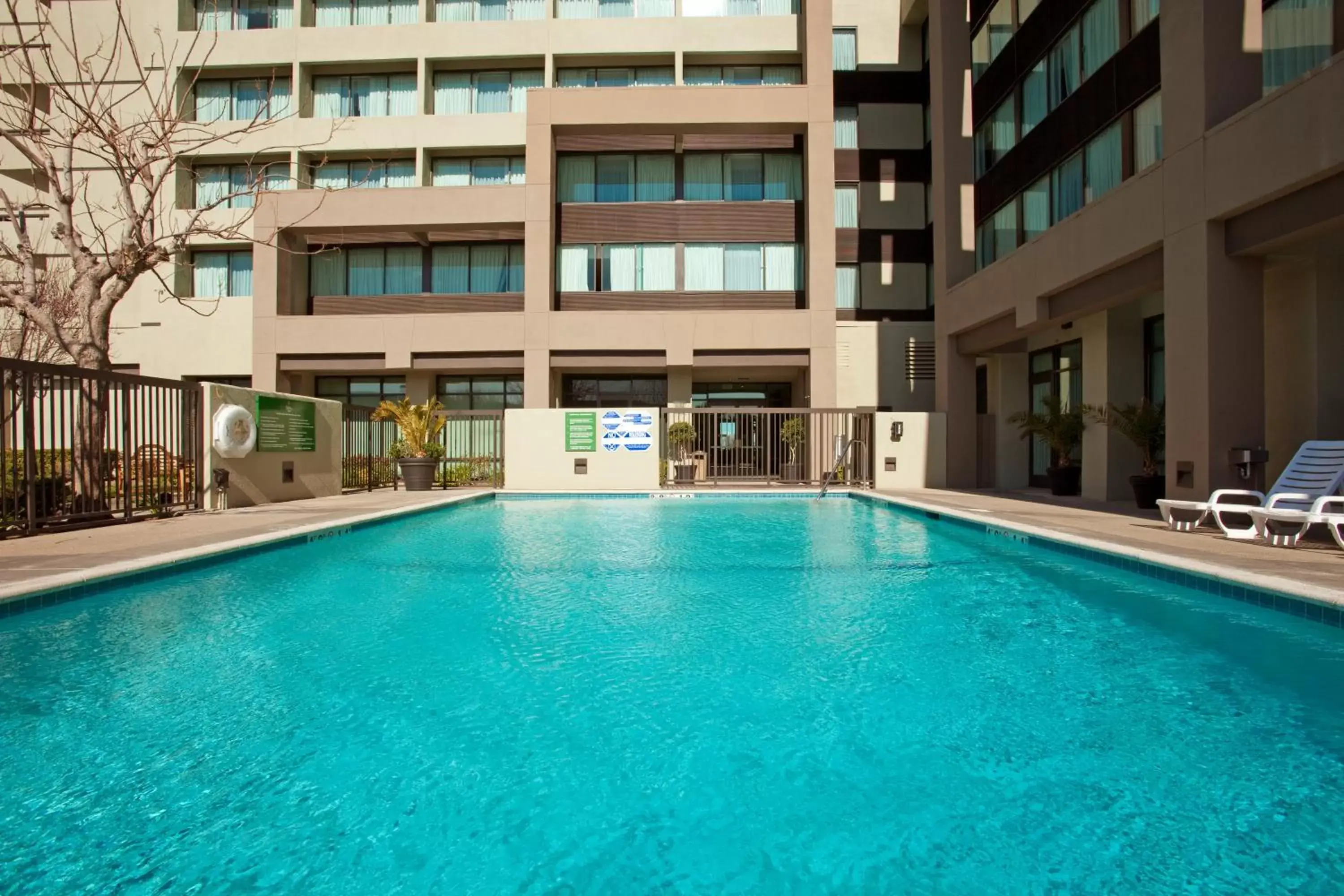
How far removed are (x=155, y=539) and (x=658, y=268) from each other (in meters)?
16.3

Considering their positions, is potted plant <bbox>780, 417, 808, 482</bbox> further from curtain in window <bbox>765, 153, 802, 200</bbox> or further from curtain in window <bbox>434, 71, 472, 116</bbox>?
curtain in window <bbox>434, 71, 472, 116</bbox>

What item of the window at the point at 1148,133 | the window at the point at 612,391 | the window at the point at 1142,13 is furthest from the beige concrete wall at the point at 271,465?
the window at the point at 1142,13

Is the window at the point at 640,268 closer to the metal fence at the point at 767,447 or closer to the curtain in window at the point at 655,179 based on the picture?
the curtain in window at the point at 655,179

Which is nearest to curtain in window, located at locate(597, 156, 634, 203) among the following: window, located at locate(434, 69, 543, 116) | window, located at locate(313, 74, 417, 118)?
window, located at locate(434, 69, 543, 116)

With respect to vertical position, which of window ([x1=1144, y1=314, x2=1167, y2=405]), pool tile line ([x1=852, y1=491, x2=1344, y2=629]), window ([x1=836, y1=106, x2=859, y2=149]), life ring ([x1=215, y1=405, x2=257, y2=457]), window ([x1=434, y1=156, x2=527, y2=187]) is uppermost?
window ([x1=836, y1=106, x2=859, y2=149])

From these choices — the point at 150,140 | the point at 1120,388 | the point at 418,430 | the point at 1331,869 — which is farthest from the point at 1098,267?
the point at 150,140

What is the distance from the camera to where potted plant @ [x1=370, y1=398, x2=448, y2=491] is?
17625 mm

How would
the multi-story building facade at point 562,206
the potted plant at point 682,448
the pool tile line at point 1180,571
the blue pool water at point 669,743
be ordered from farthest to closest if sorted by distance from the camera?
the multi-story building facade at point 562,206, the potted plant at point 682,448, the pool tile line at point 1180,571, the blue pool water at point 669,743

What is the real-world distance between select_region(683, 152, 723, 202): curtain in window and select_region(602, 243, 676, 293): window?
2011mm

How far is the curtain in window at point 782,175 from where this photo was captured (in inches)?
902

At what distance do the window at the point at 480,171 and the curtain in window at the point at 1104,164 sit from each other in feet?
53.0

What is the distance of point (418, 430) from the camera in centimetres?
1777

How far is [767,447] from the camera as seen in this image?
19.9 meters

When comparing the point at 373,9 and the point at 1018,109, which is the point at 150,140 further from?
the point at 1018,109
